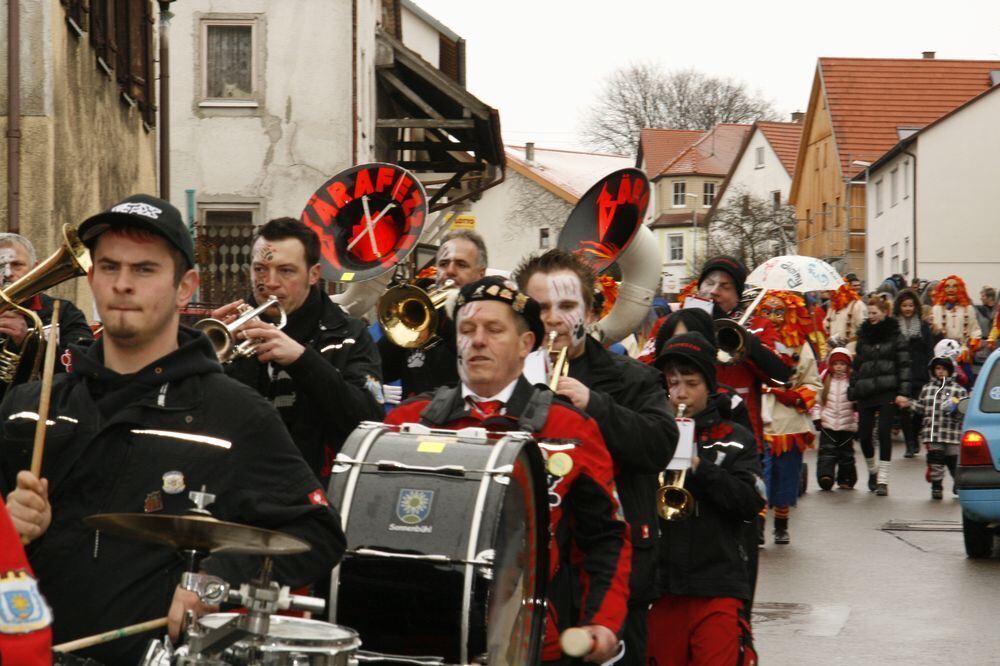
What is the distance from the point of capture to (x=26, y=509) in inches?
137

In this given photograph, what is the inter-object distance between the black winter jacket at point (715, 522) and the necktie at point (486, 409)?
168 centimetres

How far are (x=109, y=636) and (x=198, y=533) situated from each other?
0.32m

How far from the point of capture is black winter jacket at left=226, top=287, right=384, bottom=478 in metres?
6.62

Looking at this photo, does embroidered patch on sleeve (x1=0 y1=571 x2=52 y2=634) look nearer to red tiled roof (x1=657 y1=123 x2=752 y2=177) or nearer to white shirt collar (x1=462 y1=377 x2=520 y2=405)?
white shirt collar (x1=462 y1=377 x2=520 y2=405)

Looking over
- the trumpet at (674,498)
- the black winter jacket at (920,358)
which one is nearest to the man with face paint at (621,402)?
the trumpet at (674,498)

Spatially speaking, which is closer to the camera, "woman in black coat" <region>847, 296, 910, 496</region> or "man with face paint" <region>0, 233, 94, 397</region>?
"man with face paint" <region>0, 233, 94, 397</region>

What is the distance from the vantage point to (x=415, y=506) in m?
4.62

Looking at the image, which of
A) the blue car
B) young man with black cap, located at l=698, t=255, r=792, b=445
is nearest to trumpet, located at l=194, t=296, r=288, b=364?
young man with black cap, located at l=698, t=255, r=792, b=445

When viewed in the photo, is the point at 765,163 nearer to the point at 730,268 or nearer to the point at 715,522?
the point at 730,268

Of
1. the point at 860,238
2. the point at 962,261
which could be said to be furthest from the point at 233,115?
the point at 860,238

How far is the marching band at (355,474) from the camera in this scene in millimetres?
3646

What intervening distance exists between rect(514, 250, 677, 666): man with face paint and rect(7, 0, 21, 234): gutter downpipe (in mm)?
8369

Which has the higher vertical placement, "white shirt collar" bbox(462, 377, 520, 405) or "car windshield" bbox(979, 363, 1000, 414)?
"white shirt collar" bbox(462, 377, 520, 405)

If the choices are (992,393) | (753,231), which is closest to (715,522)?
(992,393)
